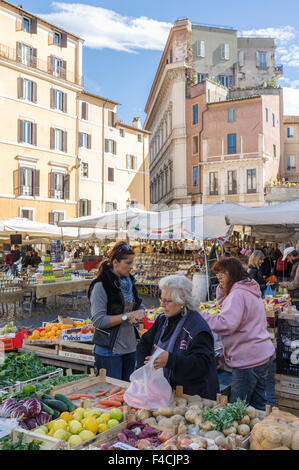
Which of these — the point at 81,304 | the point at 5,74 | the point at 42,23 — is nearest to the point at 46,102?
the point at 5,74

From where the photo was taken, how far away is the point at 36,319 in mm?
10500

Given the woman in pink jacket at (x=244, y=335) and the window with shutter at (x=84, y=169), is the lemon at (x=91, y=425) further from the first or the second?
the window with shutter at (x=84, y=169)

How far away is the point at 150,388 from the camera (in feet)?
8.86

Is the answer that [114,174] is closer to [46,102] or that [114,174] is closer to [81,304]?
[46,102]

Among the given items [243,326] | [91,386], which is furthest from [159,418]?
[243,326]

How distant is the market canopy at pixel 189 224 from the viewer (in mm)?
9136

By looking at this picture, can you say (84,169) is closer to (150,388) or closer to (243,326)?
(243,326)

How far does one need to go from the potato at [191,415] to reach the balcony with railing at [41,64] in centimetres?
2700

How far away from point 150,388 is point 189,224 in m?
6.78

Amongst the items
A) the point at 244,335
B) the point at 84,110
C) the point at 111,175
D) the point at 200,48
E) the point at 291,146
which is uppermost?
the point at 200,48

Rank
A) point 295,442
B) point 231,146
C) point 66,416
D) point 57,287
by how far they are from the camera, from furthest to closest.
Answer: point 231,146
point 57,287
point 66,416
point 295,442

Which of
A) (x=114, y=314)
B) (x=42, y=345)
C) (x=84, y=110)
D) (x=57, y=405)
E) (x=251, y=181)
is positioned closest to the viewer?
(x=57, y=405)

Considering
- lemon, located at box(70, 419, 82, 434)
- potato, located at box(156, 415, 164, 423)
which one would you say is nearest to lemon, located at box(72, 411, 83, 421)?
lemon, located at box(70, 419, 82, 434)
